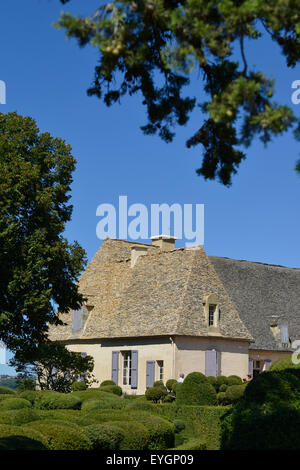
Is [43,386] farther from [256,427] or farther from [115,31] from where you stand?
[115,31]

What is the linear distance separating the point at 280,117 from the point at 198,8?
151 cm

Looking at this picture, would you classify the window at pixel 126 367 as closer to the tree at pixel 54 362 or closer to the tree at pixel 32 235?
the tree at pixel 54 362

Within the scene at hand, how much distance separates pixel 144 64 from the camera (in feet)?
30.5

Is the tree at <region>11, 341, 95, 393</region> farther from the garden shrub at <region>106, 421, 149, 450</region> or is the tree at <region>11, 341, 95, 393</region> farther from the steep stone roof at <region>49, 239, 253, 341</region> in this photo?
the garden shrub at <region>106, 421, 149, 450</region>

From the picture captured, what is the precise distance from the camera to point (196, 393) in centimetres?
2548

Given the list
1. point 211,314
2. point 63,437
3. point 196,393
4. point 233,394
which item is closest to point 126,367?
point 211,314

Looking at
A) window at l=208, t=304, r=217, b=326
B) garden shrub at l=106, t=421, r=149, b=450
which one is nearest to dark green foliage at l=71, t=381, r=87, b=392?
window at l=208, t=304, r=217, b=326

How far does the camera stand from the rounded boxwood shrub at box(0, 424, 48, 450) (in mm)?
11819

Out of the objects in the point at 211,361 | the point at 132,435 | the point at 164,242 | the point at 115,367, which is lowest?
the point at 132,435

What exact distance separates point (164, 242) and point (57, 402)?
2245 centimetres

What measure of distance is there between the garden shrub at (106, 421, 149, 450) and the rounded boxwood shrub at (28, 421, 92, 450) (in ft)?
6.61

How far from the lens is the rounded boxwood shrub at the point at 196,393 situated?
25.4 m

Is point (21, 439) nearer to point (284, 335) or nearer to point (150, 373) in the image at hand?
point (150, 373)

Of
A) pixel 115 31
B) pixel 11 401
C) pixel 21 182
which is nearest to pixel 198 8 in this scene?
pixel 115 31
